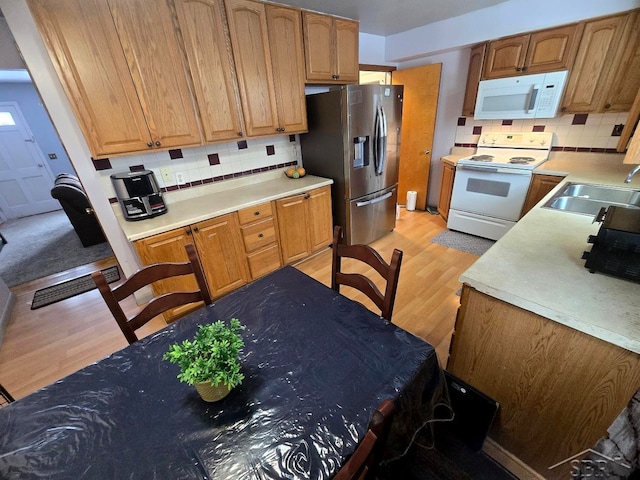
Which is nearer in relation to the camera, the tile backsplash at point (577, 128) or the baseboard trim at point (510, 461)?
the baseboard trim at point (510, 461)

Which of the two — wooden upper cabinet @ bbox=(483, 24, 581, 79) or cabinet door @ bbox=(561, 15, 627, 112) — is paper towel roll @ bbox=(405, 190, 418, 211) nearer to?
wooden upper cabinet @ bbox=(483, 24, 581, 79)

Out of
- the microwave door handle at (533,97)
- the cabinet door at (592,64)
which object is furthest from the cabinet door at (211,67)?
the cabinet door at (592,64)

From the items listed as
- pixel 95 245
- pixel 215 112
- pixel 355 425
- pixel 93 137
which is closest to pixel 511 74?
pixel 215 112

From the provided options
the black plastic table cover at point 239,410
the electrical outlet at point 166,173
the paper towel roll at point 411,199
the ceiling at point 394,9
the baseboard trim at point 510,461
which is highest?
the ceiling at point 394,9

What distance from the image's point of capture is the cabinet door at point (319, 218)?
2.69 meters

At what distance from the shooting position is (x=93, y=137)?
1.72 metres

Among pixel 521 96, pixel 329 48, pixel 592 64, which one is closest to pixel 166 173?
pixel 329 48

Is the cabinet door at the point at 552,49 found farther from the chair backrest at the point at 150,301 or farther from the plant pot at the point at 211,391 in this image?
the plant pot at the point at 211,391

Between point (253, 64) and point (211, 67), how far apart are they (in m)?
0.37

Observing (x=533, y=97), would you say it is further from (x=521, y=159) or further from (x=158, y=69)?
(x=158, y=69)

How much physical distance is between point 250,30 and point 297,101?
2.14ft

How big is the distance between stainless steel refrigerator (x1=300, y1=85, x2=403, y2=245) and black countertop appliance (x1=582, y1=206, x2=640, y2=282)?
1976 millimetres

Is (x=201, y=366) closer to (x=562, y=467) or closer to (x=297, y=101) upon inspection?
(x=562, y=467)

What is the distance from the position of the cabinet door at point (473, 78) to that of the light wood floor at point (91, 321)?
1738 mm
